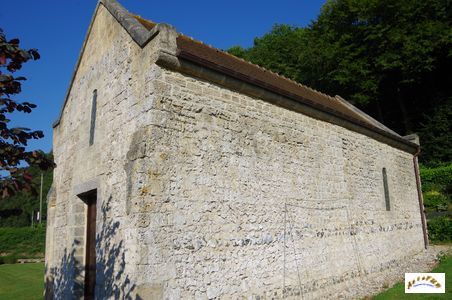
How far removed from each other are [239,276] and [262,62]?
25064 millimetres

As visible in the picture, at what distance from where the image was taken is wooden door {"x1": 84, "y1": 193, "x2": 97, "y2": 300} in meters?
7.36

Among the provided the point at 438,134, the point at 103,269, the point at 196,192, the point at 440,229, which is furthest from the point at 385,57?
the point at 103,269

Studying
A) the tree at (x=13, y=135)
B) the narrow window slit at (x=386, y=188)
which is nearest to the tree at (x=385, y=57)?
the narrow window slit at (x=386, y=188)

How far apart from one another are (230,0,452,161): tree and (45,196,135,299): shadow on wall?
67.1 ft

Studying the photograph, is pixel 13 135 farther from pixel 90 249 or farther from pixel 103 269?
pixel 90 249

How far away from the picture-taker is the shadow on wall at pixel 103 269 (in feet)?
18.5

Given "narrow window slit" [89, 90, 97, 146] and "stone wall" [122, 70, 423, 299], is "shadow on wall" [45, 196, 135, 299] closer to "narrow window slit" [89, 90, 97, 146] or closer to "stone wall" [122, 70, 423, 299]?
"stone wall" [122, 70, 423, 299]

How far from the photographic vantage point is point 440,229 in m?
15.2

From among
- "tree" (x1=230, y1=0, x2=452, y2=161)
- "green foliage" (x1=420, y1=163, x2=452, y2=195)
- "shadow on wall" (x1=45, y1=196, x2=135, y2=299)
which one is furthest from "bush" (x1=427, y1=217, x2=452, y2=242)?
"shadow on wall" (x1=45, y1=196, x2=135, y2=299)

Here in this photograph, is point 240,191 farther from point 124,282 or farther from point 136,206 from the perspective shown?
point 124,282

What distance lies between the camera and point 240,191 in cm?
663

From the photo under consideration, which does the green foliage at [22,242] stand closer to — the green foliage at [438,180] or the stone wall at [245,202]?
the stone wall at [245,202]

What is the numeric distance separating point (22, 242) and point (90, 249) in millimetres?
27133

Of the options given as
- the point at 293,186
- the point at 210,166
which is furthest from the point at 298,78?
the point at 210,166
